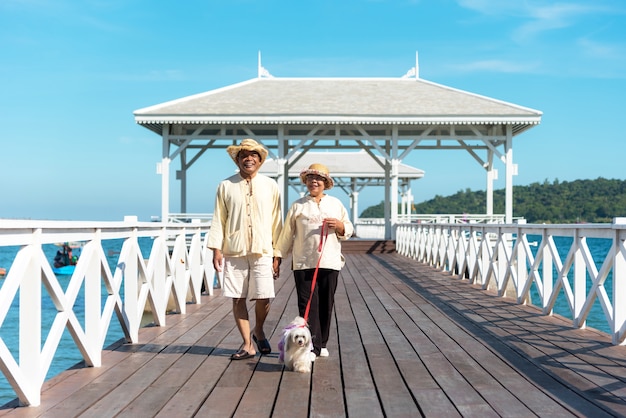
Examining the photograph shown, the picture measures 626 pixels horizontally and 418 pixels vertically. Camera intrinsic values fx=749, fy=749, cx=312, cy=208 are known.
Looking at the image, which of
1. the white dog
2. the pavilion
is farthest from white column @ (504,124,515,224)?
the white dog

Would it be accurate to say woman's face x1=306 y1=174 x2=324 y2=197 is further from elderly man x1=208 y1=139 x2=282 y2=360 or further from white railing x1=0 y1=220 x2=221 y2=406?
white railing x1=0 y1=220 x2=221 y2=406

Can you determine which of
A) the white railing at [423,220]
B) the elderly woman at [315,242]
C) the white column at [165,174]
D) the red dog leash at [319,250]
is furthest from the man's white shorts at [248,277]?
the white column at [165,174]

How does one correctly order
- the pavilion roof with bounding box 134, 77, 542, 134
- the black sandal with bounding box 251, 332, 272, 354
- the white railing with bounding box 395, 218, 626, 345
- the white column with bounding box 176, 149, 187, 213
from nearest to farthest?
the black sandal with bounding box 251, 332, 272, 354 → the white railing with bounding box 395, 218, 626, 345 → the pavilion roof with bounding box 134, 77, 542, 134 → the white column with bounding box 176, 149, 187, 213

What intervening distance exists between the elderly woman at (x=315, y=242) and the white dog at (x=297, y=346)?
41cm

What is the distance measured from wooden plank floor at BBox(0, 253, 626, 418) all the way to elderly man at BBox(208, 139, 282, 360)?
49 cm

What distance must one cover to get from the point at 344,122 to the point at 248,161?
15.3 m

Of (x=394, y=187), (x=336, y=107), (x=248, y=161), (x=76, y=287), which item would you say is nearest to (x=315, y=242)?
(x=248, y=161)

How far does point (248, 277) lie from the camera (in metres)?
5.30

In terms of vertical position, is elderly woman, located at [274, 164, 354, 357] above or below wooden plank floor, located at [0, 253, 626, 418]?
above

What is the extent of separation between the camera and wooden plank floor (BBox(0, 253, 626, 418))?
3.95 meters

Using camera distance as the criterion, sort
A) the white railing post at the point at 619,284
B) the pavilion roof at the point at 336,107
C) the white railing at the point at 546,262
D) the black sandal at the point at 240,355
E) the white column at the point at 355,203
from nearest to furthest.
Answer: the black sandal at the point at 240,355 < the white railing post at the point at 619,284 < the white railing at the point at 546,262 < the pavilion roof at the point at 336,107 < the white column at the point at 355,203

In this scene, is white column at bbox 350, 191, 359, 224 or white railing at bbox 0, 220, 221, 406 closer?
white railing at bbox 0, 220, 221, 406

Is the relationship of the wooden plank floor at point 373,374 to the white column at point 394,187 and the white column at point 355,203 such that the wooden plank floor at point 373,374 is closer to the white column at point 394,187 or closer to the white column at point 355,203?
the white column at point 394,187

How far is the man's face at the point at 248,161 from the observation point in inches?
208
